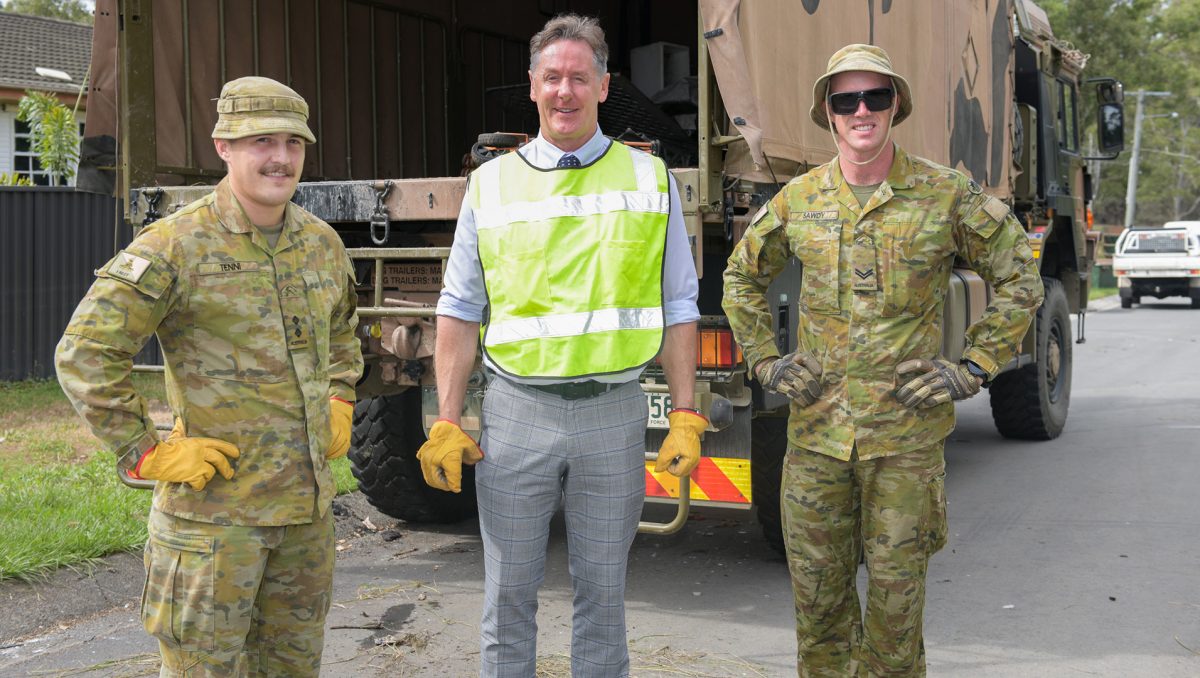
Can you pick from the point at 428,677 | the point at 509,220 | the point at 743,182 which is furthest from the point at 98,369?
the point at 743,182

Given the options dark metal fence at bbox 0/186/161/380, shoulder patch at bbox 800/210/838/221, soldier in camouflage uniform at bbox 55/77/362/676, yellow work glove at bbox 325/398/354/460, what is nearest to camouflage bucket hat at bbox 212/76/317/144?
soldier in camouflage uniform at bbox 55/77/362/676

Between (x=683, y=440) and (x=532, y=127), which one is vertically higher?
(x=532, y=127)

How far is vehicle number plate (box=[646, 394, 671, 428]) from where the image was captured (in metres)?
4.43

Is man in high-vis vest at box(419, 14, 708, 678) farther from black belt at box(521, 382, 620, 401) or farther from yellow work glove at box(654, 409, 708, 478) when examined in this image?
yellow work glove at box(654, 409, 708, 478)

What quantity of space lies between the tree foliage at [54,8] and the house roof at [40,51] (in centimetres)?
2283

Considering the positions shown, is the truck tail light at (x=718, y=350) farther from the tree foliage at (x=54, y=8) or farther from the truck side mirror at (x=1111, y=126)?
the tree foliage at (x=54, y=8)

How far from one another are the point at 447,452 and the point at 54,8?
168ft

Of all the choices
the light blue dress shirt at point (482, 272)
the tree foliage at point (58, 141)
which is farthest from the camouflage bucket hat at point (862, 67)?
the tree foliage at point (58, 141)

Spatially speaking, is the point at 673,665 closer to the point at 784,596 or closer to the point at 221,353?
the point at 784,596

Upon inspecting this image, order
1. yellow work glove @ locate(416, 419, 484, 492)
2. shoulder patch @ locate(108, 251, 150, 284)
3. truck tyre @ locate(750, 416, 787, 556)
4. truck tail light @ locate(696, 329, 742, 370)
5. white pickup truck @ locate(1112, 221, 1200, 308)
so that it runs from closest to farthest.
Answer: shoulder patch @ locate(108, 251, 150, 284) < yellow work glove @ locate(416, 419, 484, 492) < truck tail light @ locate(696, 329, 742, 370) < truck tyre @ locate(750, 416, 787, 556) < white pickup truck @ locate(1112, 221, 1200, 308)

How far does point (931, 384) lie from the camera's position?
3264mm

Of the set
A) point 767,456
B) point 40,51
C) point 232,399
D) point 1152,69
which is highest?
point 1152,69

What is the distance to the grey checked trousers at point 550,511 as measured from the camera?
2.89m

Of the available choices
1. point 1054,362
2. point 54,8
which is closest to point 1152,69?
point 1054,362
